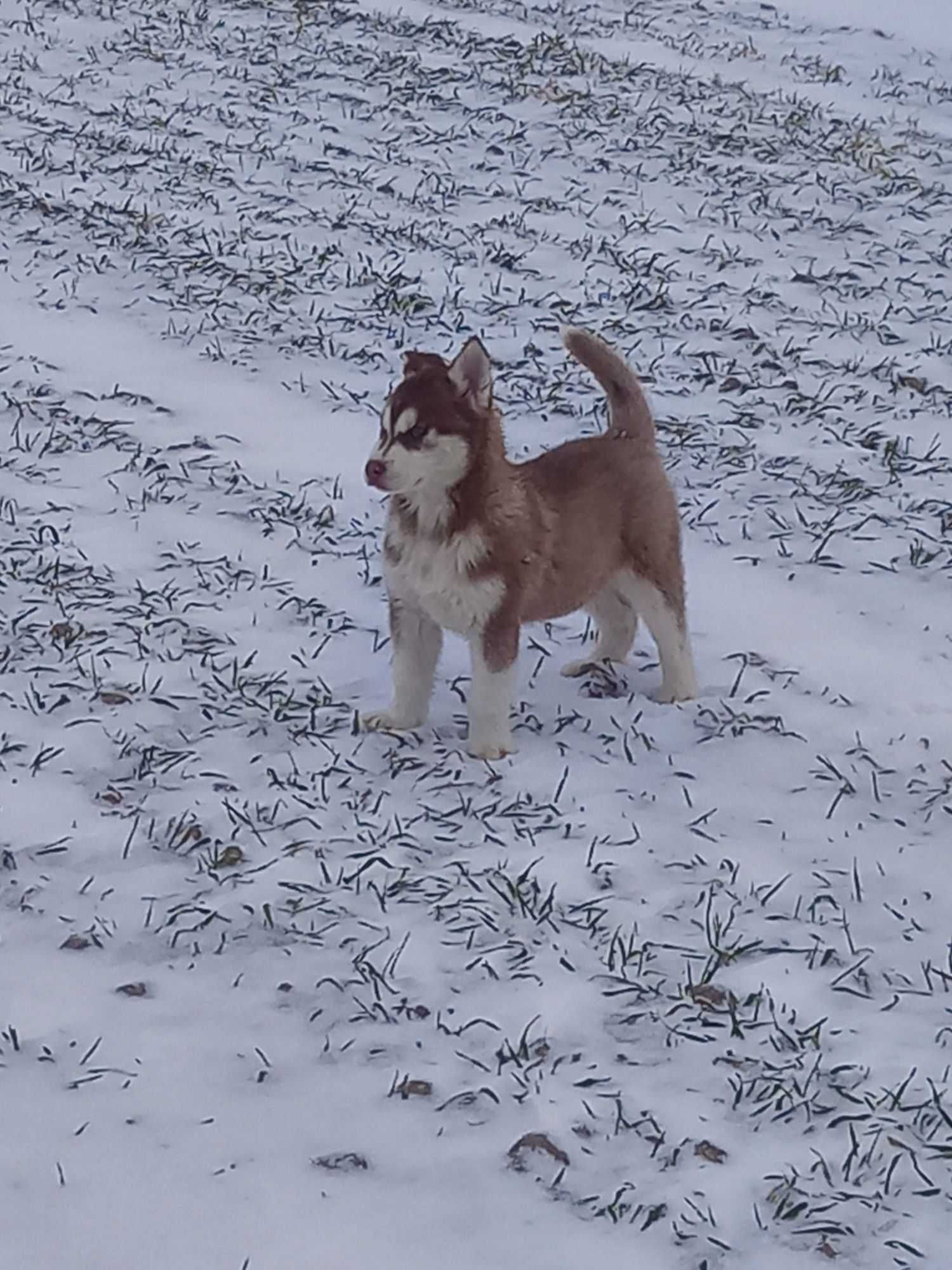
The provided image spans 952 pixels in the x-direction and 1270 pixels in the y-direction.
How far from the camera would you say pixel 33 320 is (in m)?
10.2

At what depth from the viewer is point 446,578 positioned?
5.53 m

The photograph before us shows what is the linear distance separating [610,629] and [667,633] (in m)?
0.37

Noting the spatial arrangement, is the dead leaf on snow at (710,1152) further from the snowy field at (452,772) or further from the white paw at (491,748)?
the white paw at (491,748)

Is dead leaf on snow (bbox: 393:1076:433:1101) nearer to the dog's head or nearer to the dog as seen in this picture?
the dog

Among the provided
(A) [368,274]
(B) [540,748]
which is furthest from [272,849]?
(A) [368,274]

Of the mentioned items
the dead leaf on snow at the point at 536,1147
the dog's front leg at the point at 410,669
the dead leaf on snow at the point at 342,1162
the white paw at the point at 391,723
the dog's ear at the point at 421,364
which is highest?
the dog's ear at the point at 421,364

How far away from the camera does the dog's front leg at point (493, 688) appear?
18.5 feet

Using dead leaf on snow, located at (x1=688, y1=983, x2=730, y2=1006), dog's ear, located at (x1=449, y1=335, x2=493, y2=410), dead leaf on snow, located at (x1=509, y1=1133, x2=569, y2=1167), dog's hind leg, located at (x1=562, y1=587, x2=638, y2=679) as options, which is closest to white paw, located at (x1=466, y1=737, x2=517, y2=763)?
dog's hind leg, located at (x1=562, y1=587, x2=638, y2=679)

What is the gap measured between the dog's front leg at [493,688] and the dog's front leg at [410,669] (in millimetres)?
209

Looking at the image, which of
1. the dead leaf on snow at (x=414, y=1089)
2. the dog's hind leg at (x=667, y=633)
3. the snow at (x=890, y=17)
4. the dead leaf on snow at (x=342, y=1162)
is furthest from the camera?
the snow at (x=890, y=17)

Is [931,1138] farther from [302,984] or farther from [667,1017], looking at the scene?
[302,984]

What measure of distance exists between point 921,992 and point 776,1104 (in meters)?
0.70

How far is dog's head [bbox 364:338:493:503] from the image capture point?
17.7 feet

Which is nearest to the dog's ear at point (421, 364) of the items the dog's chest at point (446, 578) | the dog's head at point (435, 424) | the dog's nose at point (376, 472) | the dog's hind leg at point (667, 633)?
the dog's head at point (435, 424)
